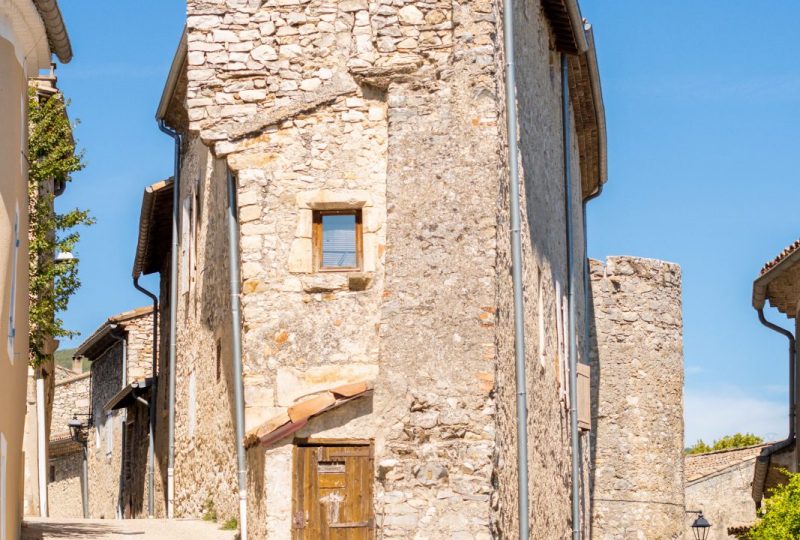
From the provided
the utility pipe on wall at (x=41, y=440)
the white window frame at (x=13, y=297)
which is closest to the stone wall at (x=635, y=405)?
the utility pipe on wall at (x=41, y=440)

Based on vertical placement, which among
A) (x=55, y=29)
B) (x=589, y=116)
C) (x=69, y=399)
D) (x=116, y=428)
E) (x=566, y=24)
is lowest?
(x=116, y=428)

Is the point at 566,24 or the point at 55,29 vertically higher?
the point at 55,29

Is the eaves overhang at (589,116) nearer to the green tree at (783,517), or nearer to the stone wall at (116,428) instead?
the green tree at (783,517)

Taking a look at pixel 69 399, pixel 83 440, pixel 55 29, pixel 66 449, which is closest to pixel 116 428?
pixel 83 440

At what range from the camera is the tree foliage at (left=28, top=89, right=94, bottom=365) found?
1422 cm

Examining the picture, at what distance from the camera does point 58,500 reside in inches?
1304

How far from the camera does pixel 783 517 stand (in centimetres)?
1408

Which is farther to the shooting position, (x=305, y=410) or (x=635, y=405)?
(x=635, y=405)

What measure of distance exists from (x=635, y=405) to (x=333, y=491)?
35.1 feet

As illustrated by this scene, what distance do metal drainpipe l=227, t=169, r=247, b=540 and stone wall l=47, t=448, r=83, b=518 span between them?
19625mm

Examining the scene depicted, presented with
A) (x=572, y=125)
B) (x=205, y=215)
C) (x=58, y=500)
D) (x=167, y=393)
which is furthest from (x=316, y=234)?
Answer: (x=58, y=500)

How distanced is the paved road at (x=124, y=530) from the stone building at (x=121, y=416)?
22.5 ft

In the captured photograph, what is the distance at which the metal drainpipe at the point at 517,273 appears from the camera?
1225cm

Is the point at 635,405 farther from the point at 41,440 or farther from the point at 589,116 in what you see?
the point at 41,440
